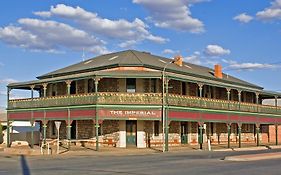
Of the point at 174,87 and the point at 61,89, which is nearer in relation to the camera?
the point at 174,87

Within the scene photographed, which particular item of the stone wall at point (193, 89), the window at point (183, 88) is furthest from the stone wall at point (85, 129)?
the stone wall at point (193, 89)

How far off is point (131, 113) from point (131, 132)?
3.24 metres

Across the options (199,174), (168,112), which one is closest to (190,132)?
(168,112)

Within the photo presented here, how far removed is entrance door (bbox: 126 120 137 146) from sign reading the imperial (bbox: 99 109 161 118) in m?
2.80

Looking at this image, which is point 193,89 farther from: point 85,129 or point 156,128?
point 85,129

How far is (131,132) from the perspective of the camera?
37344mm

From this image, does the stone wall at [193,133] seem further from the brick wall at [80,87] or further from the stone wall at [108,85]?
the brick wall at [80,87]

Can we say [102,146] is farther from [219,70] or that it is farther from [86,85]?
[219,70]

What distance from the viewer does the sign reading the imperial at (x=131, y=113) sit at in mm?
34156

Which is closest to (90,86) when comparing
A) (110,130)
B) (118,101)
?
(110,130)

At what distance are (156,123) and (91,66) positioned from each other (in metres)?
7.95

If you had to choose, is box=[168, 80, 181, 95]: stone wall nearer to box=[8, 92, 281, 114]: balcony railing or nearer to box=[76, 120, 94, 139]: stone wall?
box=[8, 92, 281, 114]: balcony railing

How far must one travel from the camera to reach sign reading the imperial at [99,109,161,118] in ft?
112

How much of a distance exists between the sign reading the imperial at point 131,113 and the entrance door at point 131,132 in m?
2.80
